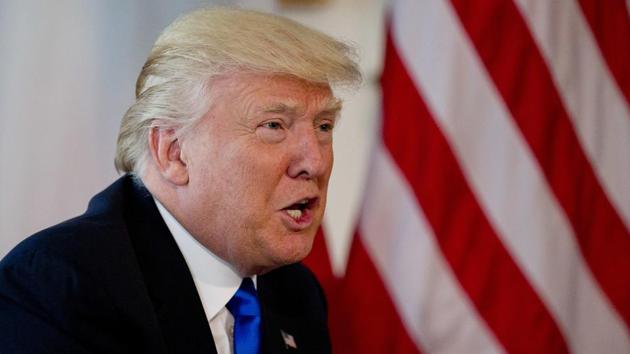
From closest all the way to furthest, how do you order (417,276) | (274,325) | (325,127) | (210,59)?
1. (210,59)
2. (325,127)
3. (274,325)
4. (417,276)

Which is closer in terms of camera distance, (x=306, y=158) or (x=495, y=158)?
(x=306, y=158)

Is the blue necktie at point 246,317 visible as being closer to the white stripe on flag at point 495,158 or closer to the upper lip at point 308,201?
the upper lip at point 308,201

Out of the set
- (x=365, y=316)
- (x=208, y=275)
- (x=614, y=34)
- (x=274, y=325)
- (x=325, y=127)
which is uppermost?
(x=614, y=34)

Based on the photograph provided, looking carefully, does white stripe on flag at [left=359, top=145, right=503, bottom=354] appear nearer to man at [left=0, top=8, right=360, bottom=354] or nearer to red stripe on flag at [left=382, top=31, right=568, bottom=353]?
red stripe on flag at [left=382, top=31, right=568, bottom=353]

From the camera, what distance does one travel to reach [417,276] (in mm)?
2018

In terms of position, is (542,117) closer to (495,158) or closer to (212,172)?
(495,158)

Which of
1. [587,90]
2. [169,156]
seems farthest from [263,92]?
[587,90]

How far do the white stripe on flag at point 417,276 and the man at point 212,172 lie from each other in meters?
0.67

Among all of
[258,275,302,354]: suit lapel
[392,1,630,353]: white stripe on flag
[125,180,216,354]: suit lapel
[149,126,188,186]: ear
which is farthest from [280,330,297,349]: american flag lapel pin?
[392,1,630,353]: white stripe on flag

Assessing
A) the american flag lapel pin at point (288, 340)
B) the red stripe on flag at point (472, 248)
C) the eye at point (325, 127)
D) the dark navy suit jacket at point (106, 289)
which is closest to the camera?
the dark navy suit jacket at point (106, 289)

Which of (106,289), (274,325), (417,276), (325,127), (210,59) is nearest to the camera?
(106,289)

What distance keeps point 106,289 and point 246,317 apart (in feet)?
1.03

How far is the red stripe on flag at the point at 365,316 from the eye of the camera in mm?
2039

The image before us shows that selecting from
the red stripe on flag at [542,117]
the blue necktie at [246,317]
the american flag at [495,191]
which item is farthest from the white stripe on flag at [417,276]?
the blue necktie at [246,317]
